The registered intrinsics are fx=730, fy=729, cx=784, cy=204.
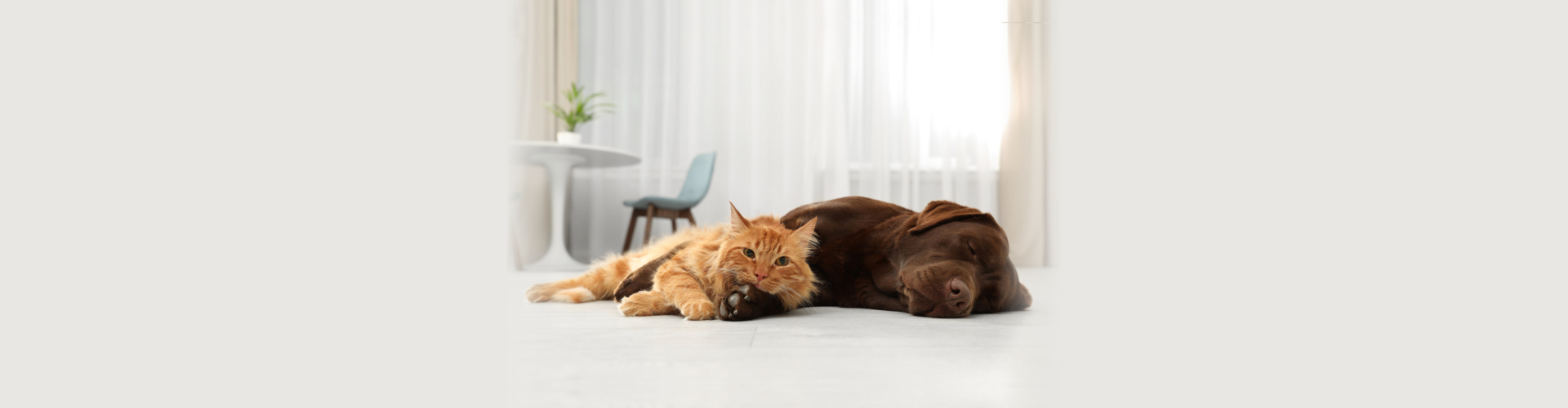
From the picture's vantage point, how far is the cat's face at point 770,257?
1.19 metres

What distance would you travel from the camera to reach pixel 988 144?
3947 millimetres

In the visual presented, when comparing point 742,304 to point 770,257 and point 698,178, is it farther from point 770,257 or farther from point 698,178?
point 698,178

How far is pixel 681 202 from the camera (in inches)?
139

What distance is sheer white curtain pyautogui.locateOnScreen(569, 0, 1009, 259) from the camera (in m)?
3.88

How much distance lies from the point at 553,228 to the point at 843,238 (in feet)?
7.51

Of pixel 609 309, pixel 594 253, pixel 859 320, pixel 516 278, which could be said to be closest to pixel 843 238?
pixel 859 320

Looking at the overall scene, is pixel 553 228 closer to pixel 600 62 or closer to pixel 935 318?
pixel 600 62

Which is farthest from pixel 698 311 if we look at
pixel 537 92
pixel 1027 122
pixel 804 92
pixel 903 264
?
pixel 1027 122

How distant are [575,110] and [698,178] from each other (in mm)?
694

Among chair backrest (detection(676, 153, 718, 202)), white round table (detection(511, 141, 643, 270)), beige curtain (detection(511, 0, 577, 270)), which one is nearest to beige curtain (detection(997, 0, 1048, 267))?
chair backrest (detection(676, 153, 718, 202))

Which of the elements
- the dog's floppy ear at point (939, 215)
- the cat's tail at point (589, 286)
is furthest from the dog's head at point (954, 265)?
the cat's tail at point (589, 286)

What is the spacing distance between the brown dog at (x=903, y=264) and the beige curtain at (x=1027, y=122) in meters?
2.68

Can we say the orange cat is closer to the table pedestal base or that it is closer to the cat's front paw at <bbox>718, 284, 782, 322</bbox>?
the cat's front paw at <bbox>718, 284, 782, 322</bbox>

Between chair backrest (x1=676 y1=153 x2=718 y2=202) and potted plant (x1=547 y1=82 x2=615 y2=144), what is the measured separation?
1.87ft
